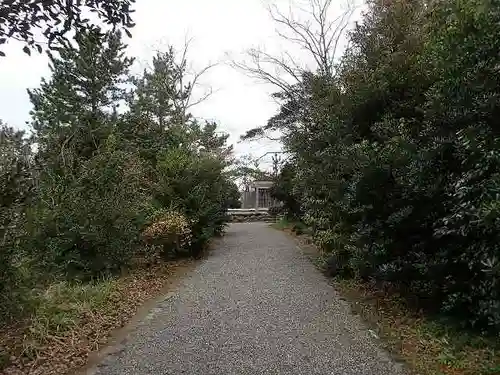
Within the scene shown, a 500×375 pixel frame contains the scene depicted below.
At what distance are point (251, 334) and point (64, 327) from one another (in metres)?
2.04

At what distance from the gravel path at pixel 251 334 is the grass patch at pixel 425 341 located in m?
0.20

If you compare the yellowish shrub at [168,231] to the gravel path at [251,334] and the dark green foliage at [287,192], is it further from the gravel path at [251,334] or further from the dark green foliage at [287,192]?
the dark green foliage at [287,192]

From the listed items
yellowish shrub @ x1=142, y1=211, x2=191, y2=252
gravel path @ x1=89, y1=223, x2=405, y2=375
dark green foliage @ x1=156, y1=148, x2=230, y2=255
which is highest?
dark green foliage @ x1=156, y1=148, x2=230, y2=255

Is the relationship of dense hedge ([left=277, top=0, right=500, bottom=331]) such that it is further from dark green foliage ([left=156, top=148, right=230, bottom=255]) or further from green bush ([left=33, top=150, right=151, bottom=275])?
dark green foliage ([left=156, top=148, right=230, bottom=255])

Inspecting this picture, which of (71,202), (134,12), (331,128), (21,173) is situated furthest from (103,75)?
(134,12)

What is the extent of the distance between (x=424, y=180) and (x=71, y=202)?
5721 millimetres

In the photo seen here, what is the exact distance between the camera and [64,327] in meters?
4.93

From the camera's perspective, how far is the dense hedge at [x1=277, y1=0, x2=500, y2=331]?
382 cm

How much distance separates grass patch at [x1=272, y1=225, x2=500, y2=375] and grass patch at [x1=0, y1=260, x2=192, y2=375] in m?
3.01

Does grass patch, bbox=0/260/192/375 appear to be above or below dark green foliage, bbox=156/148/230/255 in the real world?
below

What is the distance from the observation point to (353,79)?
660cm

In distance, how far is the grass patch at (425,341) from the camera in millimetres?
3826

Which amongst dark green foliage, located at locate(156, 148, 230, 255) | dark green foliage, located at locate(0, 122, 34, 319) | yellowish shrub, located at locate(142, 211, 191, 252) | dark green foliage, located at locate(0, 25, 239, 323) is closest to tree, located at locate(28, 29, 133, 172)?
dark green foliage, located at locate(0, 25, 239, 323)

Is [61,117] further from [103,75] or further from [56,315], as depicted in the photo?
[56,315]
